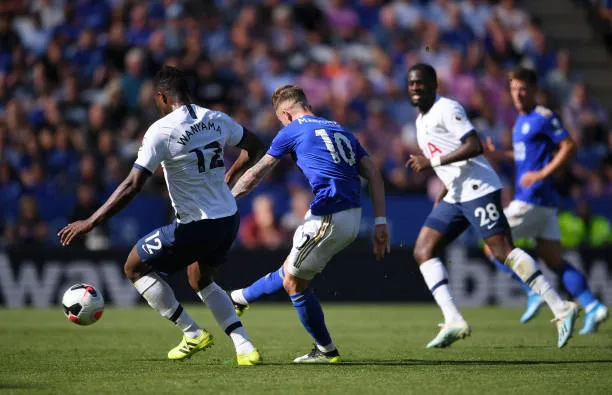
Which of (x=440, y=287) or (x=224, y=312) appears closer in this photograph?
(x=224, y=312)

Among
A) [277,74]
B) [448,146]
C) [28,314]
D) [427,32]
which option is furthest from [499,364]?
[427,32]

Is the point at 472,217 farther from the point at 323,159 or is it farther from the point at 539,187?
the point at 323,159

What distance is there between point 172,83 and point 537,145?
190 inches

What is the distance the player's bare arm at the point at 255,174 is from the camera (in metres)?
8.18

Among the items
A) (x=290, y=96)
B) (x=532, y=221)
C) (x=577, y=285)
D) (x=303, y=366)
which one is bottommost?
(x=577, y=285)

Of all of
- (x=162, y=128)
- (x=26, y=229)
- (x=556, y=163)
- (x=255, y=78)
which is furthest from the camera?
(x=255, y=78)

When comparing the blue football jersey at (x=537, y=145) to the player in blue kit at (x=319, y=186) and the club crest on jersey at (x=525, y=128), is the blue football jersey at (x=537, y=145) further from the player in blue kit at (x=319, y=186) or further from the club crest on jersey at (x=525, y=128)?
the player in blue kit at (x=319, y=186)

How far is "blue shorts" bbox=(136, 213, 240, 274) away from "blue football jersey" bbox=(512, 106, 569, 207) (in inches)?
172

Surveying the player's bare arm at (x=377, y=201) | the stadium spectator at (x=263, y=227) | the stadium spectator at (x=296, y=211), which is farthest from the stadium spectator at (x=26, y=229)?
the player's bare arm at (x=377, y=201)

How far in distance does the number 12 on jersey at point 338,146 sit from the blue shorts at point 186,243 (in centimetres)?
94

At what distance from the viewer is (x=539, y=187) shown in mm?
11523

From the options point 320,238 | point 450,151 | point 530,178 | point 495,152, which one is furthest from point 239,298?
point 495,152

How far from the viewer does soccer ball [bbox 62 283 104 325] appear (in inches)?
345

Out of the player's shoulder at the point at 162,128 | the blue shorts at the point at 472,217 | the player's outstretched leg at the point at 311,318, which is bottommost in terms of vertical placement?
the player's outstretched leg at the point at 311,318
